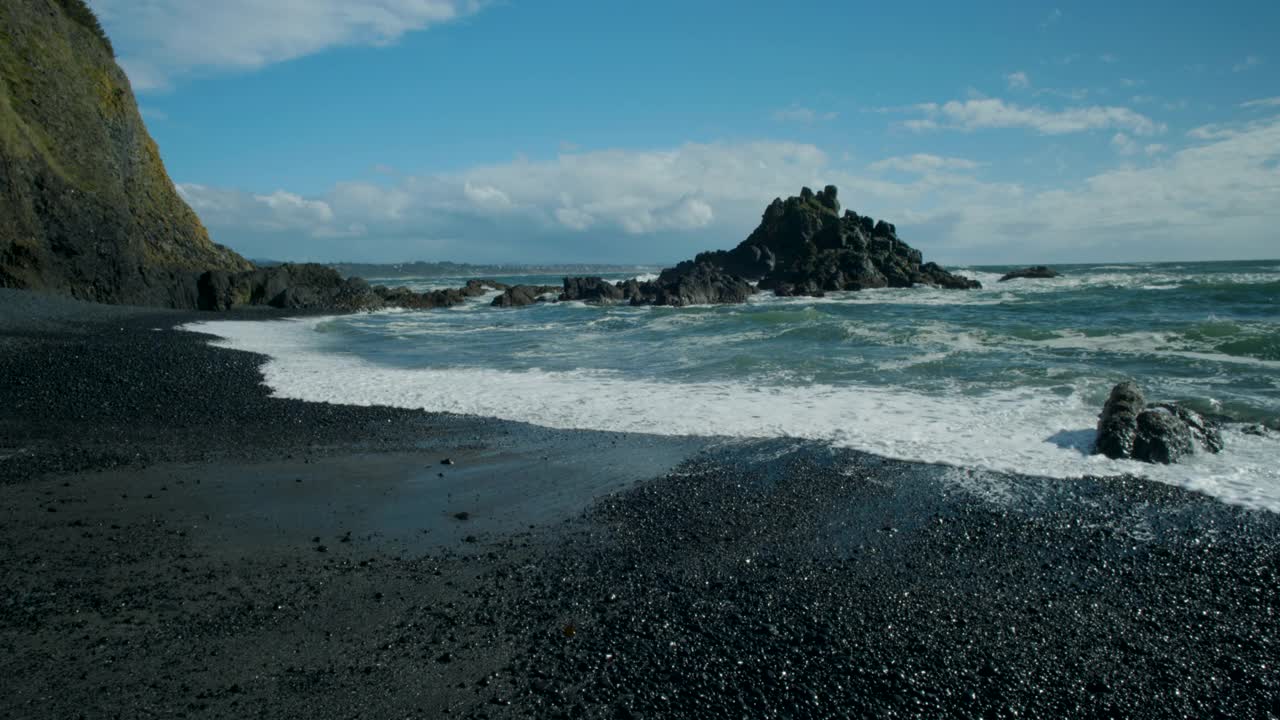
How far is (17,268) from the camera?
2342 centimetres

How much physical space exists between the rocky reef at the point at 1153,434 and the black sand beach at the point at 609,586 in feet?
3.04

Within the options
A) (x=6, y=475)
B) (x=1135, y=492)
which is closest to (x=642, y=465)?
(x=1135, y=492)

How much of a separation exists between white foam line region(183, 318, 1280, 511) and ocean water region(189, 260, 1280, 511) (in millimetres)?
40

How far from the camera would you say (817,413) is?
10.5 meters

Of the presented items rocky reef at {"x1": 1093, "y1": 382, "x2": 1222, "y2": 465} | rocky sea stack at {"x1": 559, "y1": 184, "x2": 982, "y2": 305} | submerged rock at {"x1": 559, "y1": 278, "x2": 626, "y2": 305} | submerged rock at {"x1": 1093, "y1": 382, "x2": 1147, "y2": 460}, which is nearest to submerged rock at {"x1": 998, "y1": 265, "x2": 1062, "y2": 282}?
rocky sea stack at {"x1": 559, "y1": 184, "x2": 982, "y2": 305}

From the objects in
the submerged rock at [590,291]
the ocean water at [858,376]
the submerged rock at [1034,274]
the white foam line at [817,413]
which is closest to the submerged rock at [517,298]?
the submerged rock at [590,291]

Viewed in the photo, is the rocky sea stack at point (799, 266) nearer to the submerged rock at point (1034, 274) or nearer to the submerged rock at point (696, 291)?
the submerged rock at point (696, 291)

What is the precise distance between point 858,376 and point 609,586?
9.70m

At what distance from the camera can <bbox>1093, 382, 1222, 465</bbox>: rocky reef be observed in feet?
26.0

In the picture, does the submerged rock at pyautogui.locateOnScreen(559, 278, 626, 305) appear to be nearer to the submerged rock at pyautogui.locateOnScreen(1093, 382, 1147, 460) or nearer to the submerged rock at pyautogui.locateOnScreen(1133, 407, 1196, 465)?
the submerged rock at pyautogui.locateOnScreen(1093, 382, 1147, 460)

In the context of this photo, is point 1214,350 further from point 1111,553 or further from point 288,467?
point 288,467

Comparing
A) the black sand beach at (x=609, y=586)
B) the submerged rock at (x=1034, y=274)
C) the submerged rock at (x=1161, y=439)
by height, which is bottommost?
the black sand beach at (x=609, y=586)

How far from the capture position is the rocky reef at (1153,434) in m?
7.92

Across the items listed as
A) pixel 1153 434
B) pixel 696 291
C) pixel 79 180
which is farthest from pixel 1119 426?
pixel 79 180
